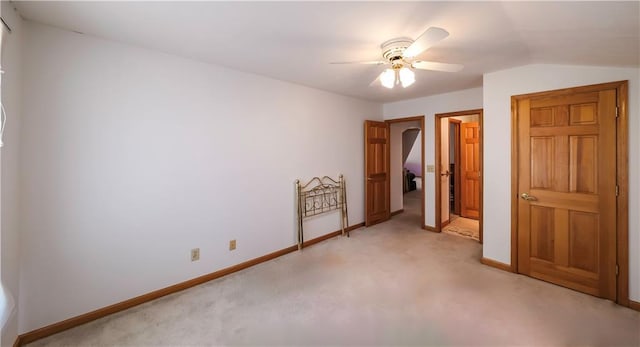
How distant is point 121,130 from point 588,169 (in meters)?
4.30

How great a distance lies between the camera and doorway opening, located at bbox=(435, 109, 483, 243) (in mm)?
4434

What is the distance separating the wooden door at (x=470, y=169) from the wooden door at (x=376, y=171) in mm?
1601

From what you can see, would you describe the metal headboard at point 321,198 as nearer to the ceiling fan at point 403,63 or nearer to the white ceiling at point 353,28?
the white ceiling at point 353,28

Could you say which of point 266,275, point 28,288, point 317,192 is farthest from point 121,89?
point 317,192

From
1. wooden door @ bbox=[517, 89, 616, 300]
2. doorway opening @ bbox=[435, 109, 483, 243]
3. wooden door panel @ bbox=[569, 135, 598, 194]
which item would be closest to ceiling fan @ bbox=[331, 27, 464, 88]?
wooden door @ bbox=[517, 89, 616, 300]

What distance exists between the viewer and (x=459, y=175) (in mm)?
5383

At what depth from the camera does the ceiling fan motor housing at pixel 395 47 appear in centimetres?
210

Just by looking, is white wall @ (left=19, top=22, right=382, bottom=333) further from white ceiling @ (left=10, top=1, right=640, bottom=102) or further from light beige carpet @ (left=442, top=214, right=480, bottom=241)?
light beige carpet @ (left=442, top=214, right=480, bottom=241)

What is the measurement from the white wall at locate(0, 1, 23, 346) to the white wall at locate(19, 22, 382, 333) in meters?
0.08

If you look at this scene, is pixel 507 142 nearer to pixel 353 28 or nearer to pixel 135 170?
pixel 353 28

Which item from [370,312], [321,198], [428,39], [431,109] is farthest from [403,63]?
[431,109]

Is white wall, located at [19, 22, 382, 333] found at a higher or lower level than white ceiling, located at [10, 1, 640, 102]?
lower

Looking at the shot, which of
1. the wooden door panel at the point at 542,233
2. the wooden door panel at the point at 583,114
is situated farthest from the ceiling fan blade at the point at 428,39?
the wooden door panel at the point at 542,233

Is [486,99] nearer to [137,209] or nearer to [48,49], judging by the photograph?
[137,209]
